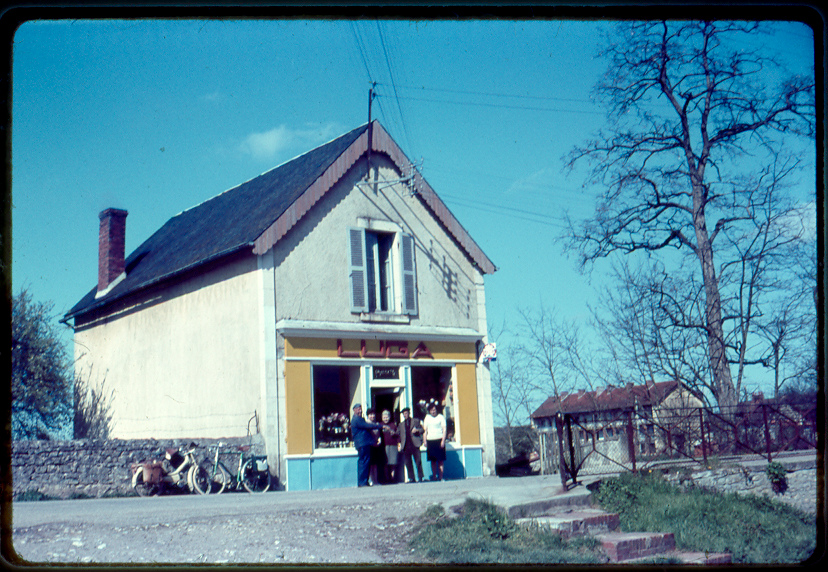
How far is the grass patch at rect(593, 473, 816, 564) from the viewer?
10875 mm

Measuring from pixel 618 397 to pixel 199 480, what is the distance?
17.5 m

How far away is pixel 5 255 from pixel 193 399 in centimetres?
961

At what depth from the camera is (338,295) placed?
1734 cm

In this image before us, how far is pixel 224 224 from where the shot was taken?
63.8ft

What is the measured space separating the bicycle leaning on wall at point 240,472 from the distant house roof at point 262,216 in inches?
153

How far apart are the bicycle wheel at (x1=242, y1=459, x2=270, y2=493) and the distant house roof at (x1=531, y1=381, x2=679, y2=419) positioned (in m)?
5.56

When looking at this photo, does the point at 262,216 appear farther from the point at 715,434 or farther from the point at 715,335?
the point at 715,335

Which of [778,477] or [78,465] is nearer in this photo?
[78,465]

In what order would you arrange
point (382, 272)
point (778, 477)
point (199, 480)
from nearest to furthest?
point (199, 480) < point (778, 477) < point (382, 272)

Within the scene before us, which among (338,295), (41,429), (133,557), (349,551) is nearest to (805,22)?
(349,551)

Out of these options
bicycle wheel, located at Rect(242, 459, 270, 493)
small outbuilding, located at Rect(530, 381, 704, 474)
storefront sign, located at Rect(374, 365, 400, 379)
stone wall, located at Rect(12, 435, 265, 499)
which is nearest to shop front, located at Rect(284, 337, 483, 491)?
storefront sign, located at Rect(374, 365, 400, 379)

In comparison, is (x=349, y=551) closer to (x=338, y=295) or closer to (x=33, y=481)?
(x=33, y=481)

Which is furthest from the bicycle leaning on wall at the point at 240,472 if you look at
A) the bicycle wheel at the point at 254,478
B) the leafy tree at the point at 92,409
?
the leafy tree at the point at 92,409

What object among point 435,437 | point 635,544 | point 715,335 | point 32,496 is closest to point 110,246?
point 32,496
